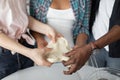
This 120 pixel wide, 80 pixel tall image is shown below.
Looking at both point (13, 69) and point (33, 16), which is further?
point (33, 16)

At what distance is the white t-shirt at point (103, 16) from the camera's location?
142 centimetres

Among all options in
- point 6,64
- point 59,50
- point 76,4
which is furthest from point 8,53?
point 76,4

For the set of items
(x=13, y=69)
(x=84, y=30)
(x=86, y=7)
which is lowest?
(x=13, y=69)

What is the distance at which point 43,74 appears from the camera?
1156mm

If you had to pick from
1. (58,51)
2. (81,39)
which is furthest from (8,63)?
(81,39)

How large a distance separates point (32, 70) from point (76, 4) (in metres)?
0.45

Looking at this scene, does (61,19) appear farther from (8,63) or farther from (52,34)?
(8,63)

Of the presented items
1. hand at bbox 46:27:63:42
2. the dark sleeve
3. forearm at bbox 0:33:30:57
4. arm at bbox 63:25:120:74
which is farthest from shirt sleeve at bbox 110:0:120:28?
forearm at bbox 0:33:30:57

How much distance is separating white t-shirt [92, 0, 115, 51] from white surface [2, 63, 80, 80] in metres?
0.37

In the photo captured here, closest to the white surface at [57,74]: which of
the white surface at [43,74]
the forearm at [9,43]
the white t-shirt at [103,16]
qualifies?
the white surface at [43,74]

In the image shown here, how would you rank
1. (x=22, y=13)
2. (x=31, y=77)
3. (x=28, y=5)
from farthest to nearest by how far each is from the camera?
1. (x=28, y=5)
2. (x=22, y=13)
3. (x=31, y=77)

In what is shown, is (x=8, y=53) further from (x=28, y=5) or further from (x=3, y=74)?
(x=28, y=5)

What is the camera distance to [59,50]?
3.72 feet

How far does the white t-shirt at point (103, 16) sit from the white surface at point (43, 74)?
37 cm
